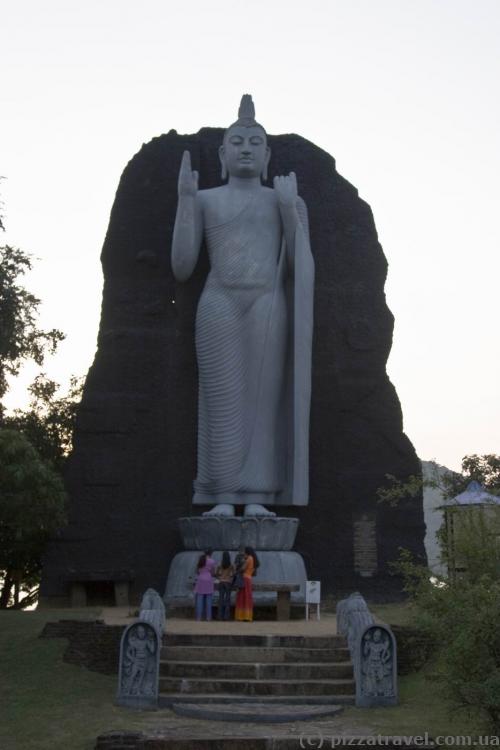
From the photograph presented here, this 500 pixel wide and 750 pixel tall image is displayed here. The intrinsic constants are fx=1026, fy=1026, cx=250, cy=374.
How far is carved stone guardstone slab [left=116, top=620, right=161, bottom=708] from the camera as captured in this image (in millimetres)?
8141

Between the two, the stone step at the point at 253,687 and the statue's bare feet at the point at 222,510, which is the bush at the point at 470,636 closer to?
the stone step at the point at 253,687

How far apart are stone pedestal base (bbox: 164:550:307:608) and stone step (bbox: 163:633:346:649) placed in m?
2.96

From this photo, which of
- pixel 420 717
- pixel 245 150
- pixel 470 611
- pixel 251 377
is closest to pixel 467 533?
pixel 470 611

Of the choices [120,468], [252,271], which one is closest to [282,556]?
[120,468]

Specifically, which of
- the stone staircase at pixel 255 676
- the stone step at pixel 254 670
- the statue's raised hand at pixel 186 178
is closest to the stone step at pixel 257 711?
the stone staircase at pixel 255 676

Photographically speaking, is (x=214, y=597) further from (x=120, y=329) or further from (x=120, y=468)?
(x=120, y=329)

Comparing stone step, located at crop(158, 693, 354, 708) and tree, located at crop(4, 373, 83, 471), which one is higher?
tree, located at crop(4, 373, 83, 471)

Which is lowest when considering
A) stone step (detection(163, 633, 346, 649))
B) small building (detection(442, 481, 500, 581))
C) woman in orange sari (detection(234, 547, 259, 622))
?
stone step (detection(163, 633, 346, 649))

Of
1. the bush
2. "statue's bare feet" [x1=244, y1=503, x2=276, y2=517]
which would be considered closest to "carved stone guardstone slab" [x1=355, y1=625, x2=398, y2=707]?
the bush

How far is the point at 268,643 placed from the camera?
9086mm

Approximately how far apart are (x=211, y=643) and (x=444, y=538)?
2.96 meters

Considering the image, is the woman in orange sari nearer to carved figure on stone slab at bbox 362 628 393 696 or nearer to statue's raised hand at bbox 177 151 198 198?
carved figure on stone slab at bbox 362 628 393 696

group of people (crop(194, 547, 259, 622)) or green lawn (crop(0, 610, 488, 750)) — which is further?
group of people (crop(194, 547, 259, 622))

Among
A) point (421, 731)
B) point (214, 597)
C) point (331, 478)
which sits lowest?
point (421, 731)
